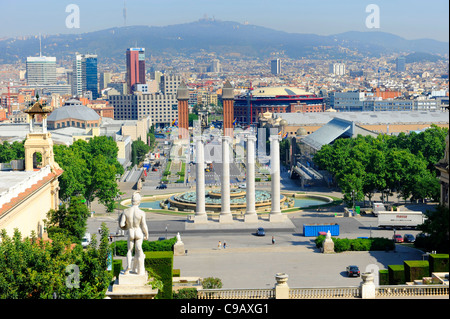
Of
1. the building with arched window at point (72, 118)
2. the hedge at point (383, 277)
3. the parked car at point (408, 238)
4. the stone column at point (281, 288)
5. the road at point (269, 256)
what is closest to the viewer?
the stone column at point (281, 288)

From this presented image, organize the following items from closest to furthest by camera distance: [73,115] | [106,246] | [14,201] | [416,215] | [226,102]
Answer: [106,246], [14,201], [416,215], [73,115], [226,102]

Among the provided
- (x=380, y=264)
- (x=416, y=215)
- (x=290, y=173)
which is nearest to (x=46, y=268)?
(x=380, y=264)

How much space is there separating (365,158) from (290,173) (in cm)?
3575

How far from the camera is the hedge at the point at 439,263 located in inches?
1380

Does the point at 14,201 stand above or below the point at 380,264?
above

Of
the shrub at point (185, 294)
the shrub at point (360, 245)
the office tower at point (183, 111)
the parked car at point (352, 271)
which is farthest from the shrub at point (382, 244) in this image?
the office tower at point (183, 111)

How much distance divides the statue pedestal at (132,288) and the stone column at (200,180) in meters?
44.2

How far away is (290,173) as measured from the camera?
115 metres

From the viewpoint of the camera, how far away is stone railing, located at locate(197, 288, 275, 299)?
27.9 m

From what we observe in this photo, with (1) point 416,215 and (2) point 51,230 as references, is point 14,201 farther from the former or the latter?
(1) point 416,215

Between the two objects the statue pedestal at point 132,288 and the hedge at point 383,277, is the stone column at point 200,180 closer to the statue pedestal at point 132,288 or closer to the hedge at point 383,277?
the hedge at point 383,277

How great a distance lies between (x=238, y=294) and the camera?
93.5 ft

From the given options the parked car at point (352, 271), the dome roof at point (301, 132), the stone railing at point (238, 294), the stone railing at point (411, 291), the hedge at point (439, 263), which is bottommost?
the parked car at point (352, 271)

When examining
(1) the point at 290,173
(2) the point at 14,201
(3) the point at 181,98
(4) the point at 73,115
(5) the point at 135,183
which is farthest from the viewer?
(3) the point at 181,98
